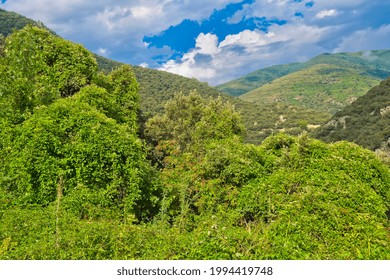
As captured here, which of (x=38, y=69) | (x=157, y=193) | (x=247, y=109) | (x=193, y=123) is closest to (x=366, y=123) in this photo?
(x=193, y=123)

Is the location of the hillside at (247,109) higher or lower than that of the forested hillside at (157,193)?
higher

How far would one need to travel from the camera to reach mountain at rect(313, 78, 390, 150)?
52.0m

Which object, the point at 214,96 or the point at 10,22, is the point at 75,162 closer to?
the point at 214,96

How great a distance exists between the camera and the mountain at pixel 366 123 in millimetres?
52013

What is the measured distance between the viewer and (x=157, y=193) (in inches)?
566

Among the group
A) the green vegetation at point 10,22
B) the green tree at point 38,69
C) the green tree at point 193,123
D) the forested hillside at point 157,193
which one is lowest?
the forested hillside at point 157,193

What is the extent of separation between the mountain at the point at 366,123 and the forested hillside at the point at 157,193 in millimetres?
42180

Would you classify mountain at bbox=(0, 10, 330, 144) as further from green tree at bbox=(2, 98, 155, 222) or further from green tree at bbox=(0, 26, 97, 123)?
green tree at bbox=(2, 98, 155, 222)

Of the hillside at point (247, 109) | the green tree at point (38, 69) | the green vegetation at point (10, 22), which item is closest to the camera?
the green tree at point (38, 69)

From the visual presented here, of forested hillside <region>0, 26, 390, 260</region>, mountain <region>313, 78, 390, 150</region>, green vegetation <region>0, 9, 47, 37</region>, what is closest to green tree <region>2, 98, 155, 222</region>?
forested hillside <region>0, 26, 390, 260</region>

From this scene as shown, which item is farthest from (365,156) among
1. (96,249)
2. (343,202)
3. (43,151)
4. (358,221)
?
(43,151)

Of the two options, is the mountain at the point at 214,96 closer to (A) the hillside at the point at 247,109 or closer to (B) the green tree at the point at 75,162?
(A) the hillside at the point at 247,109

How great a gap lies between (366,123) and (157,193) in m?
56.7

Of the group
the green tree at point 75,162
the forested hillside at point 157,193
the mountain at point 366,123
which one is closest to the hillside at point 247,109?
the mountain at point 366,123
